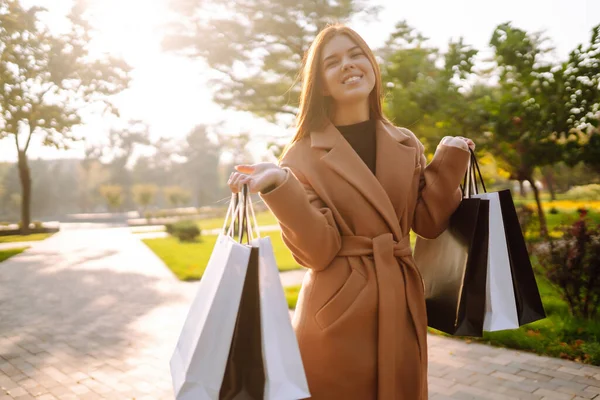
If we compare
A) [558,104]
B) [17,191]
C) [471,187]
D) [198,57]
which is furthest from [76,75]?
[17,191]

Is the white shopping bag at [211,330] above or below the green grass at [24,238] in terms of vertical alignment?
above

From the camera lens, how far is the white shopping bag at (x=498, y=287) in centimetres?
204

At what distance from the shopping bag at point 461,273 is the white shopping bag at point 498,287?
28 mm

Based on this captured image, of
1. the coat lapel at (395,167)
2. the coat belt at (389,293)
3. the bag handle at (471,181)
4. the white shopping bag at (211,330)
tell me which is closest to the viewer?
the white shopping bag at (211,330)

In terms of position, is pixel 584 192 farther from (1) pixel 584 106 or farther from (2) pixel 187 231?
(2) pixel 187 231

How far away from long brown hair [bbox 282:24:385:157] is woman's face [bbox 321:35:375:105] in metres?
0.02

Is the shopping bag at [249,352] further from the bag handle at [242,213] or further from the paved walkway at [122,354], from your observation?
the paved walkway at [122,354]

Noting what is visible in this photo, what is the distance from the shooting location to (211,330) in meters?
1.49

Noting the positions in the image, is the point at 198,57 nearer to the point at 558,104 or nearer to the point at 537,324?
the point at 558,104

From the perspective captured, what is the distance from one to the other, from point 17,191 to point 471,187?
3571 cm

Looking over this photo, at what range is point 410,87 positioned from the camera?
8539 millimetres

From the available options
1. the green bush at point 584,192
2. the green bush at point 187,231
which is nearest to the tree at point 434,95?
the green bush at point 584,192

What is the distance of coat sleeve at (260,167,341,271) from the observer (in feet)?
5.39

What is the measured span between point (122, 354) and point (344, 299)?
4.74 m
